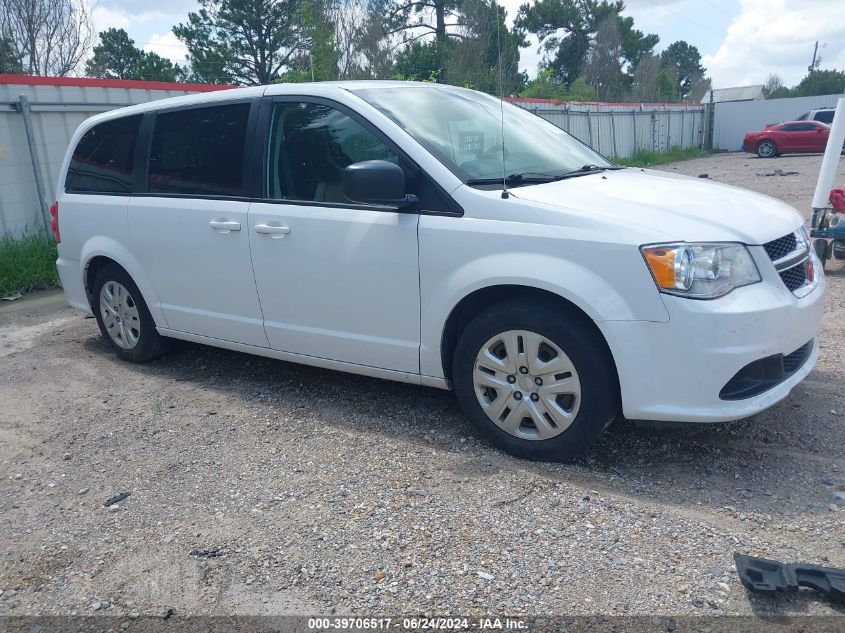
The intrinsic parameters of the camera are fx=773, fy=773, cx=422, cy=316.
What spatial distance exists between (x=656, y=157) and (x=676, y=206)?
2546 centimetres

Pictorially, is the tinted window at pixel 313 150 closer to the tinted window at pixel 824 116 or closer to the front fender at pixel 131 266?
the front fender at pixel 131 266

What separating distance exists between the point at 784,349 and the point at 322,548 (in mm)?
2216

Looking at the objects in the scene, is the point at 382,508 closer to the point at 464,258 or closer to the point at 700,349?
the point at 464,258

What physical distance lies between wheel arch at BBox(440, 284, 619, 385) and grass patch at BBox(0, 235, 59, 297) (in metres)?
6.43

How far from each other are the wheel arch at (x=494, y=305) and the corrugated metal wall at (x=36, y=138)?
738 centimetres

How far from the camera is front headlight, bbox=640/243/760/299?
10.8 feet

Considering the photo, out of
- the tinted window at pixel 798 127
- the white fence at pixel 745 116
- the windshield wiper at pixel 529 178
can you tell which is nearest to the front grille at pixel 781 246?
the windshield wiper at pixel 529 178

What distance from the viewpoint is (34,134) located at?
9516 millimetres

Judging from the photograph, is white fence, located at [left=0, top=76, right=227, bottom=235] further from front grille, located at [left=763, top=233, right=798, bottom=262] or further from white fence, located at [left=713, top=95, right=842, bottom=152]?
white fence, located at [left=713, top=95, right=842, bottom=152]

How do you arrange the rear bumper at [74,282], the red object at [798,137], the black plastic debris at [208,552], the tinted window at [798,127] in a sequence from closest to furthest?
the black plastic debris at [208,552] < the rear bumper at [74,282] < the red object at [798,137] < the tinted window at [798,127]

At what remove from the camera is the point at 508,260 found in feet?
11.9

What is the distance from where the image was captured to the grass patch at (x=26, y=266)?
8531 millimetres

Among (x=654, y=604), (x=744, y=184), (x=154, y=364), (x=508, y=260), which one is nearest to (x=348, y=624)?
(x=654, y=604)

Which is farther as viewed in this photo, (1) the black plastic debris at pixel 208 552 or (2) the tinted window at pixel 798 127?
→ (2) the tinted window at pixel 798 127
